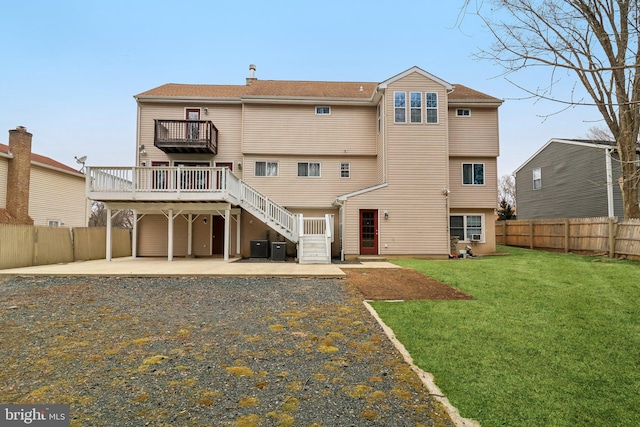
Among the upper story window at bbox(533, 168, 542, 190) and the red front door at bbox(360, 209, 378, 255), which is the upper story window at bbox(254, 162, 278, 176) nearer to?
the red front door at bbox(360, 209, 378, 255)

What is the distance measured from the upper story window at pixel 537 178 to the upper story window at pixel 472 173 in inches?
333

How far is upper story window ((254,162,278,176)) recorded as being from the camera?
1559 centimetres

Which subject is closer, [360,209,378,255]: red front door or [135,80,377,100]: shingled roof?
[360,209,378,255]: red front door

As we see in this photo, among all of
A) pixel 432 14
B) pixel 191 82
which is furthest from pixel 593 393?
pixel 191 82

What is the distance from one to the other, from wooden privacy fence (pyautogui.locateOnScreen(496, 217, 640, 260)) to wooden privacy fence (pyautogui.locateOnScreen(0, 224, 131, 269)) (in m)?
21.3

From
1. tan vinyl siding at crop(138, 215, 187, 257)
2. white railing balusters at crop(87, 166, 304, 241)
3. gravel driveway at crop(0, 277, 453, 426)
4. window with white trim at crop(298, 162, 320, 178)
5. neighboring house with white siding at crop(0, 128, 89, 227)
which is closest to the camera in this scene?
gravel driveway at crop(0, 277, 453, 426)

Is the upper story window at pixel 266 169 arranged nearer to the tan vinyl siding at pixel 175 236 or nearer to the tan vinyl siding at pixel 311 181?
the tan vinyl siding at pixel 311 181

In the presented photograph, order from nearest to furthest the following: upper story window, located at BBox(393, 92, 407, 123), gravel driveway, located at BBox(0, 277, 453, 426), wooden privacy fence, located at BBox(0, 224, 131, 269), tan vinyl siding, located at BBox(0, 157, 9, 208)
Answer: gravel driveway, located at BBox(0, 277, 453, 426) < wooden privacy fence, located at BBox(0, 224, 131, 269) < upper story window, located at BBox(393, 92, 407, 123) < tan vinyl siding, located at BBox(0, 157, 9, 208)

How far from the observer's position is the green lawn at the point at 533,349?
259 cm

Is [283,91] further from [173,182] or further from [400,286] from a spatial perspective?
[400,286]

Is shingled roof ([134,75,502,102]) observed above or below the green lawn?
above

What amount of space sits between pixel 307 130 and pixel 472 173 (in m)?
8.32

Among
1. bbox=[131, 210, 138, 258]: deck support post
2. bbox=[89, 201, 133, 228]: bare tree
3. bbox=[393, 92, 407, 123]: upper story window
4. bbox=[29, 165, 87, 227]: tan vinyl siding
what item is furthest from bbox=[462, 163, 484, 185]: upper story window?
bbox=[89, 201, 133, 228]: bare tree

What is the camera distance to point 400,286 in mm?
7352
